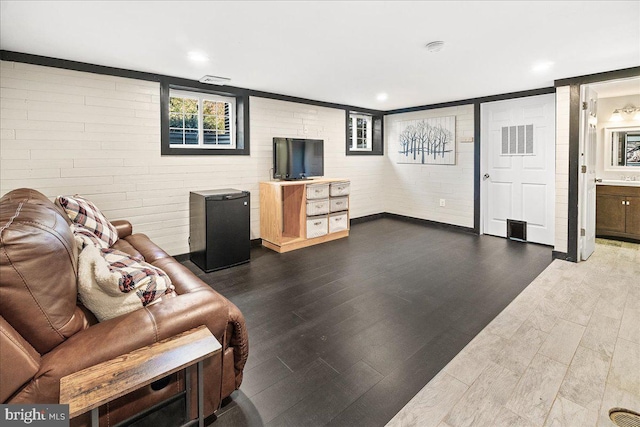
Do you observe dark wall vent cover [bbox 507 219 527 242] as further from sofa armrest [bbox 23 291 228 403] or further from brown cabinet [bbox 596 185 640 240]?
sofa armrest [bbox 23 291 228 403]

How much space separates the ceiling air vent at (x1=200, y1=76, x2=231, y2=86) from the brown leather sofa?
115 inches

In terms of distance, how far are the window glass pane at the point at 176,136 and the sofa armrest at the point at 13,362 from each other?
3544 mm

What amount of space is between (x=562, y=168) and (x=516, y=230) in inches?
52.9

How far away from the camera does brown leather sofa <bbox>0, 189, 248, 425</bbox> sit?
46.5 inches

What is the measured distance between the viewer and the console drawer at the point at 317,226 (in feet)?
16.7

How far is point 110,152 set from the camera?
12.3ft

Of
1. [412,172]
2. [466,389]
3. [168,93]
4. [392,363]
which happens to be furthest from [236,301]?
[412,172]

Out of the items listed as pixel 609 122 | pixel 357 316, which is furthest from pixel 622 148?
pixel 357 316

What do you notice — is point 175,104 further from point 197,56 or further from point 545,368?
point 545,368

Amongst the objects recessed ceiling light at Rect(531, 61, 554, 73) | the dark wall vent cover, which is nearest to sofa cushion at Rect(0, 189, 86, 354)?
recessed ceiling light at Rect(531, 61, 554, 73)

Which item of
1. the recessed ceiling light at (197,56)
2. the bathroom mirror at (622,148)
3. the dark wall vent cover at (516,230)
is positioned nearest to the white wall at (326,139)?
the recessed ceiling light at (197,56)

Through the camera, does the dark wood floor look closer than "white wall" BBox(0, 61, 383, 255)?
Yes

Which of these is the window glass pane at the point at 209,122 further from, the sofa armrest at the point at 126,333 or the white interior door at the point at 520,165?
the white interior door at the point at 520,165

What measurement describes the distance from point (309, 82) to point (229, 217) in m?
1.97
